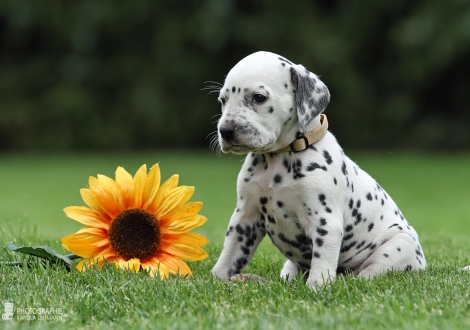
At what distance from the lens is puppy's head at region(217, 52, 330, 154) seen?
13.8 ft

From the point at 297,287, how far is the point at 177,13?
19577 millimetres

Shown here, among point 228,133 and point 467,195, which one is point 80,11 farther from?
point 228,133

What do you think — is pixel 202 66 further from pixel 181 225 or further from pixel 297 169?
pixel 297 169

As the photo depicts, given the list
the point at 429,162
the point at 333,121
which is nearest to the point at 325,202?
the point at 429,162

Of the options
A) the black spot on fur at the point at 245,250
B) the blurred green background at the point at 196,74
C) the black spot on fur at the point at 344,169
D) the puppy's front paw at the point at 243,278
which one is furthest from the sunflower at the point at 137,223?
the blurred green background at the point at 196,74

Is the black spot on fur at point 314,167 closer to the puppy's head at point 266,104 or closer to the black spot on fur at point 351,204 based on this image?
the puppy's head at point 266,104

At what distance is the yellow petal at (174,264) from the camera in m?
4.63

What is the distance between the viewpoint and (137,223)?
4.77 m

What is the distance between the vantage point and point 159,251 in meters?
4.75

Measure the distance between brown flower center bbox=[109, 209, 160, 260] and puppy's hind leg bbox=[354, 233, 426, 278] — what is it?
1.41 meters

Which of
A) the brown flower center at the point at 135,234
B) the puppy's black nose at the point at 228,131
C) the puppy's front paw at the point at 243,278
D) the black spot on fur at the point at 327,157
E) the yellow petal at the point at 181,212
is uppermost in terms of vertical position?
the puppy's black nose at the point at 228,131

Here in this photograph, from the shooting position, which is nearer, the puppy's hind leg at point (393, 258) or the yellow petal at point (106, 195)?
the puppy's hind leg at point (393, 258)

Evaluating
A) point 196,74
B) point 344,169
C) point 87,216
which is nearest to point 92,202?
point 87,216

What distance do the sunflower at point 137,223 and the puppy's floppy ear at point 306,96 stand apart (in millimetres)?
1013
